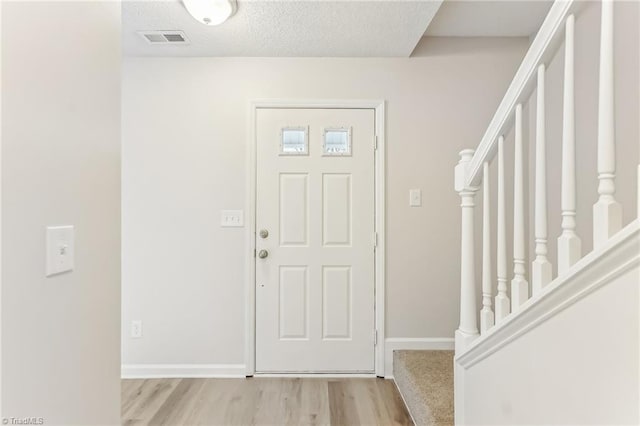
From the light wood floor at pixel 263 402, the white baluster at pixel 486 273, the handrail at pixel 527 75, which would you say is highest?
the handrail at pixel 527 75

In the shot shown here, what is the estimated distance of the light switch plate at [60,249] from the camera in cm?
84

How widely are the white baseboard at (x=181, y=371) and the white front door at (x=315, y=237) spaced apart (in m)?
0.26

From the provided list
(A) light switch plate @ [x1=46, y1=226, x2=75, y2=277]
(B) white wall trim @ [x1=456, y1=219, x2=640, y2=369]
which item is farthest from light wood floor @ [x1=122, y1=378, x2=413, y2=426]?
(A) light switch plate @ [x1=46, y1=226, x2=75, y2=277]

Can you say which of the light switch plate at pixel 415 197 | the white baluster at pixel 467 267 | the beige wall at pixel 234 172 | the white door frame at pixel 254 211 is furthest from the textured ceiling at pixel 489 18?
the white baluster at pixel 467 267

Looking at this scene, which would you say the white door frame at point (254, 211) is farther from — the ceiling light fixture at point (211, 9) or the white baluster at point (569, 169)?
the white baluster at point (569, 169)

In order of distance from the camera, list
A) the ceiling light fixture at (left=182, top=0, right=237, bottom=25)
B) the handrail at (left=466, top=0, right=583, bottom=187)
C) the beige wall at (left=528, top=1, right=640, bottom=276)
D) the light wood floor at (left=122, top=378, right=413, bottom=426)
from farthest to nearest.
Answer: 1. the light wood floor at (left=122, top=378, right=413, bottom=426)
2. the ceiling light fixture at (left=182, top=0, right=237, bottom=25)
3. the beige wall at (left=528, top=1, right=640, bottom=276)
4. the handrail at (left=466, top=0, right=583, bottom=187)

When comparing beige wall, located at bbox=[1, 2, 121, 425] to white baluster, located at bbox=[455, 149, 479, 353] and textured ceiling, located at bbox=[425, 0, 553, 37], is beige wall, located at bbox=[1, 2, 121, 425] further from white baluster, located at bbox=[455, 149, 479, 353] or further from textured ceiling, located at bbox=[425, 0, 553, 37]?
textured ceiling, located at bbox=[425, 0, 553, 37]

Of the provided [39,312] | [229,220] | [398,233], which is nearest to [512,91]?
[39,312]

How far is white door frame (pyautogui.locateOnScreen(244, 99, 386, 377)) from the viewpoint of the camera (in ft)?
8.73

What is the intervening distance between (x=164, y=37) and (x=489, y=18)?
218cm

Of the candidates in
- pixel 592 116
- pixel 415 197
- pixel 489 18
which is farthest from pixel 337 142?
pixel 592 116

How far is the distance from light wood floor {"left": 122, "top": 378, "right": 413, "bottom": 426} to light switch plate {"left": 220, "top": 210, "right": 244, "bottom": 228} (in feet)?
3.66

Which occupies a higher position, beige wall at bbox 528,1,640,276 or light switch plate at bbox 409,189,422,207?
beige wall at bbox 528,1,640,276

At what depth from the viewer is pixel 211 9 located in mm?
2033
